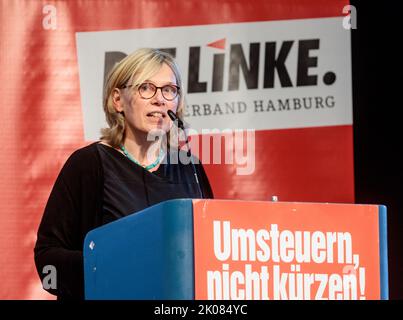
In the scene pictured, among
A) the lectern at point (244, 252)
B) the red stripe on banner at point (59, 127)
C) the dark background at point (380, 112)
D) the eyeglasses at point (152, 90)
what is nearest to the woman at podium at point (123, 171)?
the eyeglasses at point (152, 90)

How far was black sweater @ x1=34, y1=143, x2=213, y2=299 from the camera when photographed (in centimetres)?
272

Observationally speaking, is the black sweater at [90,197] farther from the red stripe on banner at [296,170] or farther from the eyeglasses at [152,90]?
the red stripe on banner at [296,170]

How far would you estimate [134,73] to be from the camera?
2.95 m

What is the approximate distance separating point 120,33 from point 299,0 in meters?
0.74

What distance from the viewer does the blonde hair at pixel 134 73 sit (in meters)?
2.94

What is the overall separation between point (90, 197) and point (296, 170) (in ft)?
4.98

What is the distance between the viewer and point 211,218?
7.02 feet

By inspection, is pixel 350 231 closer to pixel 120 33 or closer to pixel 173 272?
pixel 173 272

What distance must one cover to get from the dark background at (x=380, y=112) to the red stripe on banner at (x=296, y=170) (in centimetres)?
22

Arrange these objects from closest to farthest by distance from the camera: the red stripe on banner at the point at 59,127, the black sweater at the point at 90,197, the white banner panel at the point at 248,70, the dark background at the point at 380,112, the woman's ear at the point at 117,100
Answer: the black sweater at the point at 90,197 → the woman's ear at the point at 117,100 → the red stripe on banner at the point at 59,127 → the white banner panel at the point at 248,70 → the dark background at the point at 380,112

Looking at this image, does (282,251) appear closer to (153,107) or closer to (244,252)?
(244,252)

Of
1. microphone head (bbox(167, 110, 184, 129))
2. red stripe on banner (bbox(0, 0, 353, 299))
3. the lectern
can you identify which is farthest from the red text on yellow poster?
red stripe on banner (bbox(0, 0, 353, 299))

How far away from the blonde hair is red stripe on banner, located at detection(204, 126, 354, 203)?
1.15 meters
